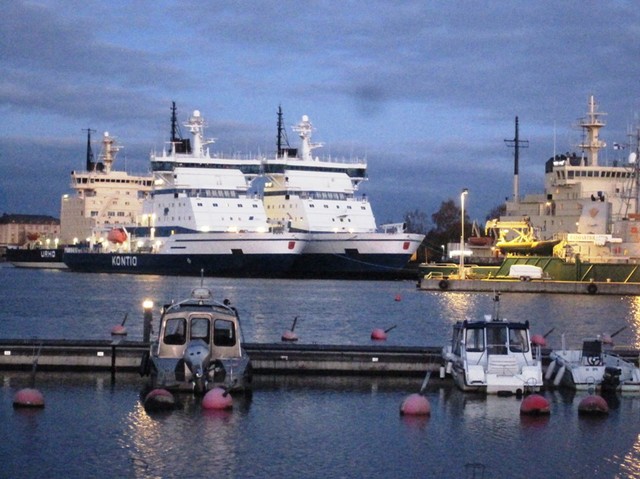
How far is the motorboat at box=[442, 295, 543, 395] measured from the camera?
2661 cm

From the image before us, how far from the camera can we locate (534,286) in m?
74.3

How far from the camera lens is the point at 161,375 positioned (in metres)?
26.0

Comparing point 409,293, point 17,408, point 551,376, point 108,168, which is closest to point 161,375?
point 17,408

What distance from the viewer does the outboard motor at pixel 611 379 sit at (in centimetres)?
2789

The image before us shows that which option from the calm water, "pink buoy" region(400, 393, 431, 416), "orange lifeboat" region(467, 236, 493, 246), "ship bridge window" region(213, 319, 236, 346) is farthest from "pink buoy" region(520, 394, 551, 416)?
"orange lifeboat" region(467, 236, 493, 246)

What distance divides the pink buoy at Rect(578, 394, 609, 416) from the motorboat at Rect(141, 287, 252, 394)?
679 centimetres

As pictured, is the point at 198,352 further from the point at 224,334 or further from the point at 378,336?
the point at 378,336

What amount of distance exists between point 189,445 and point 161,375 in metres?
4.41

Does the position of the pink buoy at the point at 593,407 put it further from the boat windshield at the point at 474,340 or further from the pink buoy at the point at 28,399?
the pink buoy at the point at 28,399

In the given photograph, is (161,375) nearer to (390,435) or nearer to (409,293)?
(390,435)

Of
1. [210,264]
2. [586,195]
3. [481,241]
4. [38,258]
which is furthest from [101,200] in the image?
[586,195]

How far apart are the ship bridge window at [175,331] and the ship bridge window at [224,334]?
668 mm

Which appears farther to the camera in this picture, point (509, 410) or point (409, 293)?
point (409, 293)

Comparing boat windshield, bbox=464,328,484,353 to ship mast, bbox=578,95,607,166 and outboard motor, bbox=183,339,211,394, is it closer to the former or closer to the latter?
outboard motor, bbox=183,339,211,394
